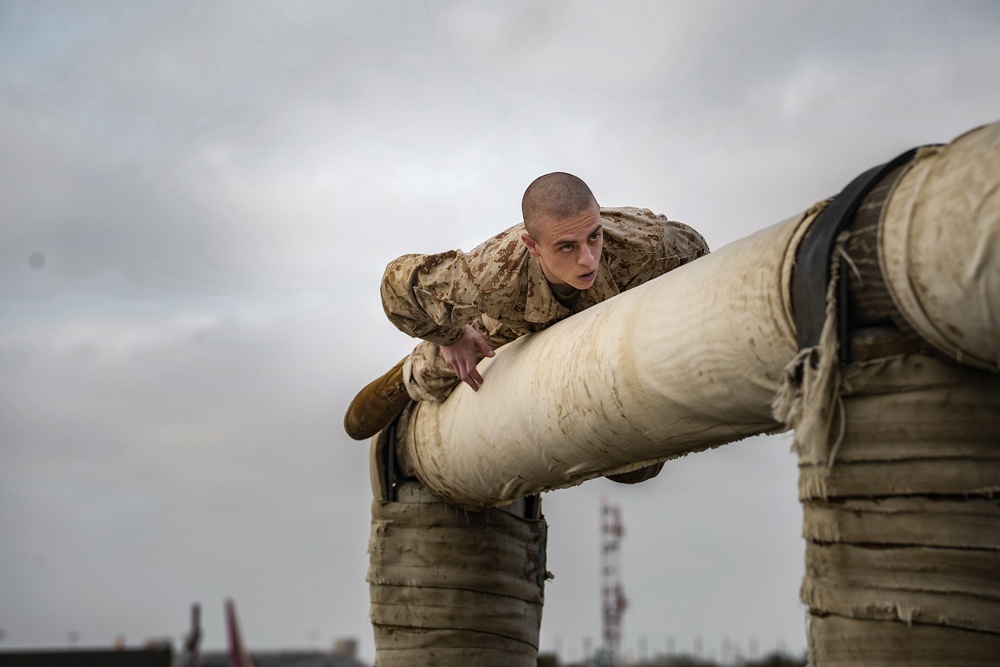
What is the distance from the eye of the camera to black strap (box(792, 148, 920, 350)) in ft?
5.22

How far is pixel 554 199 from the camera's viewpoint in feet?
8.75

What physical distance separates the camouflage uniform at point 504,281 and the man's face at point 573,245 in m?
0.09

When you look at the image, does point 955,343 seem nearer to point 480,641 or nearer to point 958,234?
point 958,234

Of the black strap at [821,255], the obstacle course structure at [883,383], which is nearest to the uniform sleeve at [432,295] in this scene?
the obstacle course structure at [883,383]

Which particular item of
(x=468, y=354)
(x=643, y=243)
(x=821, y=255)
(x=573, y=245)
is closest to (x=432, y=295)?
(x=468, y=354)

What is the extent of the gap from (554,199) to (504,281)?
0.91ft

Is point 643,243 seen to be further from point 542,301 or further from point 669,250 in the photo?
point 542,301

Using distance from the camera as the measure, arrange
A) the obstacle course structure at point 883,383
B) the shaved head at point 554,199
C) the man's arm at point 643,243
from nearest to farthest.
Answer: the obstacle course structure at point 883,383 < the shaved head at point 554,199 < the man's arm at point 643,243

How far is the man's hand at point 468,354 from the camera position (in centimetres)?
299

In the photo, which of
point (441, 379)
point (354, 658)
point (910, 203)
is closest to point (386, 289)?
point (441, 379)

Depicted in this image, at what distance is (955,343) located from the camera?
4.79 ft

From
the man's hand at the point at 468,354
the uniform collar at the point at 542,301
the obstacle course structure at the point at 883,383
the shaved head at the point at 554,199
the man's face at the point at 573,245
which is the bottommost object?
the obstacle course structure at the point at 883,383

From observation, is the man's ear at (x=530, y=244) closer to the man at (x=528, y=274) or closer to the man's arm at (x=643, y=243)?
the man at (x=528, y=274)

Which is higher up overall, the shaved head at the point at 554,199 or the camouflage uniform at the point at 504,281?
the shaved head at the point at 554,199
